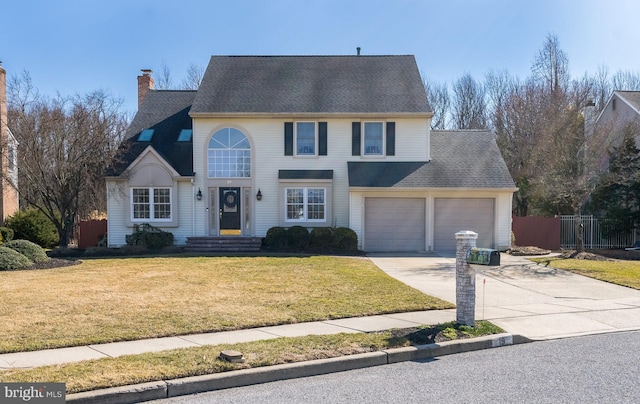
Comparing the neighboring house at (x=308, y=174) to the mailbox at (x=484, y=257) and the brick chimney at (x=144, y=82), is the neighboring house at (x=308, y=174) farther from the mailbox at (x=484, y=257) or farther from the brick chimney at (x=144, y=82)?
the mailbox at (x=484, y=257)

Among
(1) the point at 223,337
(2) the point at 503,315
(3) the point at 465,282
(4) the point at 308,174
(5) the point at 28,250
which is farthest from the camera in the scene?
(4) the point at 308,174

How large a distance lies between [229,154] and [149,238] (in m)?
4.85

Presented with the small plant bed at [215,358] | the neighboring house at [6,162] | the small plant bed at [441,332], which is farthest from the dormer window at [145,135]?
the small plant bed at [441,332]

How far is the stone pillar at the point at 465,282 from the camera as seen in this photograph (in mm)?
8195

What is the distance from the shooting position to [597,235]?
25250 mm

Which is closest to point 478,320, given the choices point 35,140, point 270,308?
point 270,308

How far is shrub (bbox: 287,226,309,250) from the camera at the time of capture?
21359 mm

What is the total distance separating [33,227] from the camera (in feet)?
80.0

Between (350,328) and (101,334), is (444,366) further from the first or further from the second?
(101,334)

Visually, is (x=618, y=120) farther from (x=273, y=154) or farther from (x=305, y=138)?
(x=273, y=154)

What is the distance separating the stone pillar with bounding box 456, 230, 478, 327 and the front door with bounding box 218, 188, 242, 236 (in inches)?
620

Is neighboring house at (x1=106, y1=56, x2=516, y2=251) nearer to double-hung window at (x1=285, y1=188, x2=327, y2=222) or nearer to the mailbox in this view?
double-hung window at (x1=285, y1=188, x2=327, y2=222)

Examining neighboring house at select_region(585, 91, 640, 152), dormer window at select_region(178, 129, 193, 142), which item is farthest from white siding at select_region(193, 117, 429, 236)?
neighboring house at select_region(585, 91, 640, 152)

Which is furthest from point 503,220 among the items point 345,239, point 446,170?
point 345,239
